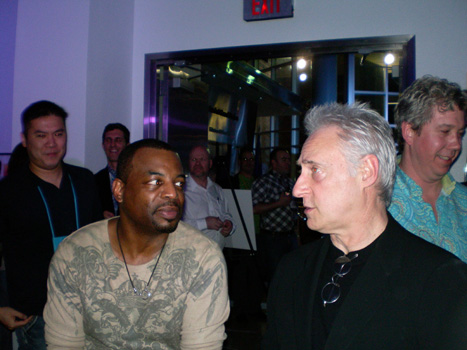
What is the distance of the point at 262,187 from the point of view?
4.21m

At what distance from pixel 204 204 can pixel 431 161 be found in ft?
7.51

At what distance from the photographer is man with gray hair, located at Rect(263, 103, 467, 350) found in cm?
96

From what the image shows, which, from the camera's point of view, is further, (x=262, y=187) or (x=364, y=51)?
(x=262, y=187)

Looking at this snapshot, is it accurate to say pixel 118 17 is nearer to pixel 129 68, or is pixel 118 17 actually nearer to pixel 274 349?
pixel 129 68

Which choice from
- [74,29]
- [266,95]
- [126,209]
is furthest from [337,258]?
[266,95]

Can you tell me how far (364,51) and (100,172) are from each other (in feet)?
7.27

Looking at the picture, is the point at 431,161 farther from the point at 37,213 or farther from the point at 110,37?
the point at 110,37

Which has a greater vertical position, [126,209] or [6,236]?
[126,209]

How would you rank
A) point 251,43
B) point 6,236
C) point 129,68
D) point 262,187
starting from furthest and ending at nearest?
point 262,187
point 129,68
point 251,43
point 6,236

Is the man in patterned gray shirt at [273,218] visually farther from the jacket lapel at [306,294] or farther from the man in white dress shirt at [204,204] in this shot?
the jacket lapel at [306,294]

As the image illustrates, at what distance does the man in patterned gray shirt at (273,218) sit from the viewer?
13.4 ft

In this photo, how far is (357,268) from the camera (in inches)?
44.8

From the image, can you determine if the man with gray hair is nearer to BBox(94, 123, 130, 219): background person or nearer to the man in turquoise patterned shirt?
the man in turquoise patterned shirt

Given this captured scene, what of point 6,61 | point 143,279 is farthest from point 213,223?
point 6,61
